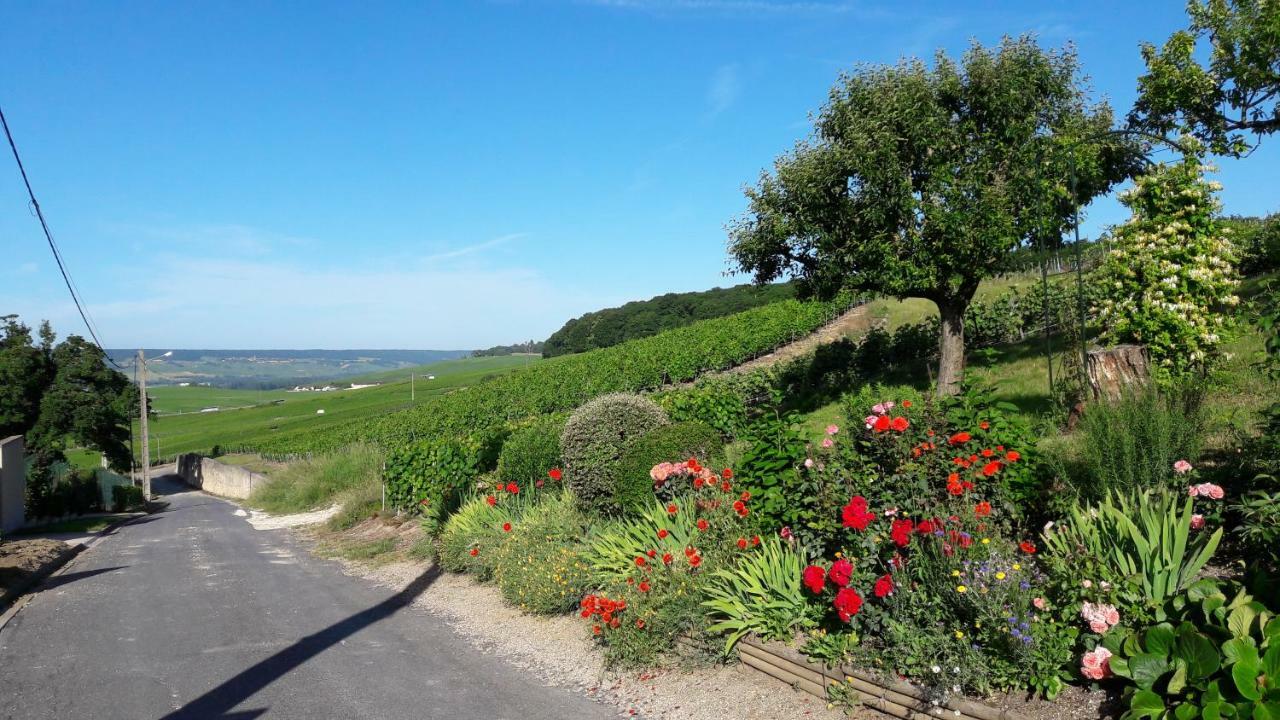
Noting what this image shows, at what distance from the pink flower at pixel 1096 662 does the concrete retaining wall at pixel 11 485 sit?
21.4m

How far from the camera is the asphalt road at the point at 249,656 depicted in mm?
5828

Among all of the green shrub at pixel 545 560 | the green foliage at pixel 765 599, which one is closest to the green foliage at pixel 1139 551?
the green foliage at pixel 765 599

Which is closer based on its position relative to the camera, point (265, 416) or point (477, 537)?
point (477, 537)

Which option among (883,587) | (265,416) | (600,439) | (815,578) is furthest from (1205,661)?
(265,416)

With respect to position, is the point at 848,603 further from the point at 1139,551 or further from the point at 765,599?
the point at 1139,551

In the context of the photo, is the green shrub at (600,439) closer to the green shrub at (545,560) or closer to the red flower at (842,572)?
the green shrub at (545,560)

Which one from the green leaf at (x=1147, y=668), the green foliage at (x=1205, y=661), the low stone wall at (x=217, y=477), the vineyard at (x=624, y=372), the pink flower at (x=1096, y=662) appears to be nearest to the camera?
the green foliage at (x=1205, y=661)

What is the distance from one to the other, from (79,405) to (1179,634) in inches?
1823

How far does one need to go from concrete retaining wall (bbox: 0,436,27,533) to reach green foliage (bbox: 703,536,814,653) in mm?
18982

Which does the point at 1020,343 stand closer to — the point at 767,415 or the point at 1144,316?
the point at 1144,316

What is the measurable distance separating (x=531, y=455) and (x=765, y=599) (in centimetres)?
733

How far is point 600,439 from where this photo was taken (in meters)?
10.2

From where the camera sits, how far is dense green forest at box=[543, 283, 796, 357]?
227 feet

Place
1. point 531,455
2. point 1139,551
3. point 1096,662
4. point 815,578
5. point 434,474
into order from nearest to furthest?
point 1096,662 < point 1139,551 < point 815,578 < point 531,455 < point 434,474
